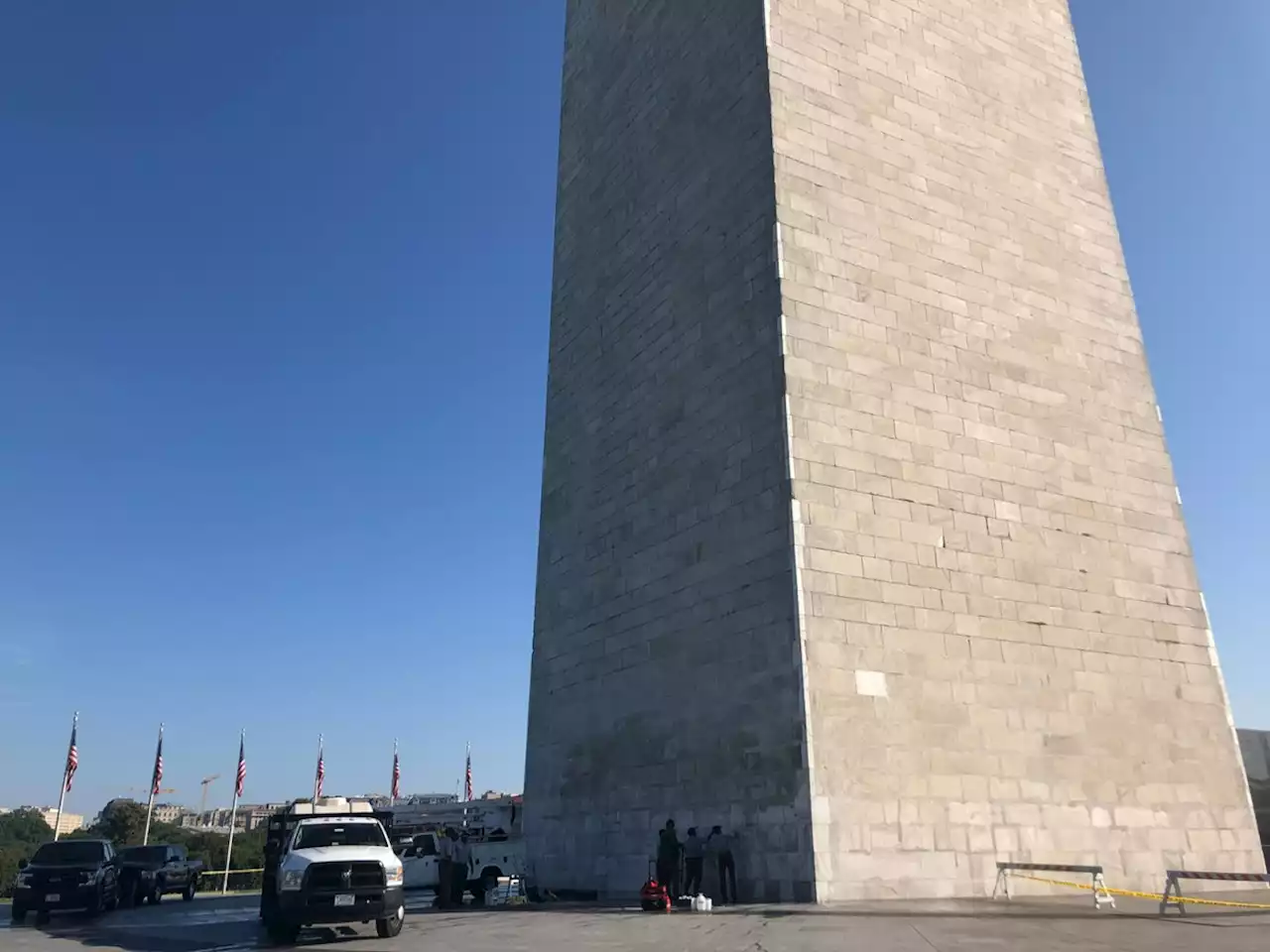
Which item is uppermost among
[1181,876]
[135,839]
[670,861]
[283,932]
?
[670,861]

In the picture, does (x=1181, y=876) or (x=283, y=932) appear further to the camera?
(x=283, y=932)

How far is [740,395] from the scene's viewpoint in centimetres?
1595

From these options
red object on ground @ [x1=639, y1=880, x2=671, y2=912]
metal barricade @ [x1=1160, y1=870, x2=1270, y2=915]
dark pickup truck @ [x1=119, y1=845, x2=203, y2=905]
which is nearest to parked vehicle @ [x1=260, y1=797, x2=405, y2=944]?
red object on ground @ [x1=639, y1=880, x2=671, y2=912]

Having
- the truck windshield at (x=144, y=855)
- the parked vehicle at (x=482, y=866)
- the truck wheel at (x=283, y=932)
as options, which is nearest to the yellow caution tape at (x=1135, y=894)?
the truck wheel at (x=283, y=932)

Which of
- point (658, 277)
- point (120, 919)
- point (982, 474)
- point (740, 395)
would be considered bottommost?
point (120, 919)

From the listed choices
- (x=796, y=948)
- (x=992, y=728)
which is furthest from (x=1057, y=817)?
(x=796, y=948)

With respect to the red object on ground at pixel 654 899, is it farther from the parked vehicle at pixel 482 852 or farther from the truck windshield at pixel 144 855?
Answer: the truck windshield at pixel 144 855

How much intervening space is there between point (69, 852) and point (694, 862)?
1259 centimetres

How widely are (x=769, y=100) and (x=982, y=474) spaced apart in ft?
24.8

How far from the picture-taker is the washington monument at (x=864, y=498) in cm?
1386

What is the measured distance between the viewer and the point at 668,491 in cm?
1722

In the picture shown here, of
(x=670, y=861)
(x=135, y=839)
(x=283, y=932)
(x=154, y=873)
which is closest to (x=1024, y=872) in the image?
(x=670, y=861)

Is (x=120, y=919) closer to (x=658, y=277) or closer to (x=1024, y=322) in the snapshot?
(x=658, y=277)

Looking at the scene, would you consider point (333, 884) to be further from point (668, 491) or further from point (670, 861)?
point (668, 491)
